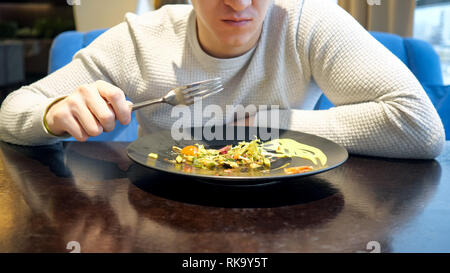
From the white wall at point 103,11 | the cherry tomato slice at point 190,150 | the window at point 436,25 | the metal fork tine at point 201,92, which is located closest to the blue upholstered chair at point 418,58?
the metal fork tine at point 201,92

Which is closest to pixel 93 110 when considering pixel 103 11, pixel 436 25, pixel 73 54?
pixel 73 54

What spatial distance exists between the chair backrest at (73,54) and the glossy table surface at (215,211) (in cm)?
93

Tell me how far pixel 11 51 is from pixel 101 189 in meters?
4.93

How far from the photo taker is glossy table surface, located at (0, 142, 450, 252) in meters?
0.53

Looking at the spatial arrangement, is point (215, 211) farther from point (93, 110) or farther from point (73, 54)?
point (73, 54)

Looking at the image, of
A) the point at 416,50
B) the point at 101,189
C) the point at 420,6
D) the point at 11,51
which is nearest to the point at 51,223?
the point at 101,189

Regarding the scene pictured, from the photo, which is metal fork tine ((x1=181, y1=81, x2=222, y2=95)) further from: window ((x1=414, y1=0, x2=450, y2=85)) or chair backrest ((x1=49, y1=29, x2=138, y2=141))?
window ((x1=414, y1=0, x2=450, y2=85))

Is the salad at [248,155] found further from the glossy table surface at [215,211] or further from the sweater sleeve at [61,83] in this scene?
the sweater sleeve at [61,83]

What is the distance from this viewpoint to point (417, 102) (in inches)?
40.8

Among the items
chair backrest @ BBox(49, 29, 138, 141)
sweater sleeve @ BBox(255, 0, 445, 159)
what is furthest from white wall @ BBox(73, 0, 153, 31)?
Result: sweater sleeve @ BBox(255, 0, 445, 159)

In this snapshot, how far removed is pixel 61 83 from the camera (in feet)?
3.93

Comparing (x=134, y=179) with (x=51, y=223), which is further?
(x=134, y=179)

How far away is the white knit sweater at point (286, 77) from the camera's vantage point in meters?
1.03
